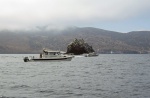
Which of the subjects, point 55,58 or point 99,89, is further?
point 55,58

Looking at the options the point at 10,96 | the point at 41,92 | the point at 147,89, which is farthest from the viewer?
the point at 147,89

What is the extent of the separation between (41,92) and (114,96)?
8.68 meters

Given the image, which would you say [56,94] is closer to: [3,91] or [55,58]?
[3,91]

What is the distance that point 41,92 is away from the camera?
33375 millimetres

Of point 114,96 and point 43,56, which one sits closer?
point 114,96

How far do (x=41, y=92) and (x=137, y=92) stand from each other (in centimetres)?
1158

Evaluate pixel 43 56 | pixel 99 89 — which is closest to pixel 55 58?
pixel 43 56

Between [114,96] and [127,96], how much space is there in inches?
58.8

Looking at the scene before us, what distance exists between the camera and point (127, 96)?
103 ft

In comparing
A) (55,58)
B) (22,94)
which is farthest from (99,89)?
(55,58)

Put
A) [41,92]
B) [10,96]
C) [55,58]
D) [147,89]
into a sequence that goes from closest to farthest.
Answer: [10,96] → [41,92] → [147,89] → [55,58]

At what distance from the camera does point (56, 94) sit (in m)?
32.2

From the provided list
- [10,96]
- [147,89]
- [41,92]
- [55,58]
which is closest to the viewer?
[10,96]

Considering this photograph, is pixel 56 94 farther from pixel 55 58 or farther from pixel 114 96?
pixel 55 58
